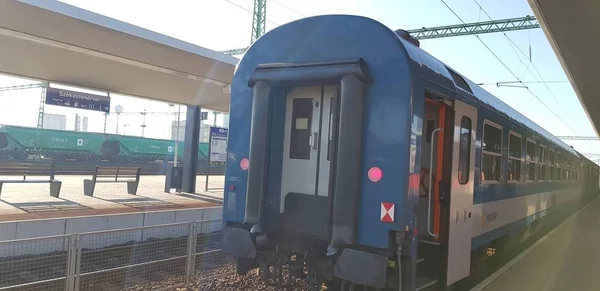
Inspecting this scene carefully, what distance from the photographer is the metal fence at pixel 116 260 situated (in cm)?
591

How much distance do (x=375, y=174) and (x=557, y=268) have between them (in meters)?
6.31

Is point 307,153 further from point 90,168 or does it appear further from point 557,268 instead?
point 90,168

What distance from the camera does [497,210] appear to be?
750cm

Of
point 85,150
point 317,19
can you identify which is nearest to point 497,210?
point 317,19

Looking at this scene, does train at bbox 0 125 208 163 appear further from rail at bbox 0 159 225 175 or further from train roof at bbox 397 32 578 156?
train roof at bbox 397 32 578 156

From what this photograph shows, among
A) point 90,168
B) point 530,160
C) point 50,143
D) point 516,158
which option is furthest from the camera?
point 50,143

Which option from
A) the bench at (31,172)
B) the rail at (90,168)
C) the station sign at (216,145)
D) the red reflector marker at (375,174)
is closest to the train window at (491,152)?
the red reflector marker at (375,174)

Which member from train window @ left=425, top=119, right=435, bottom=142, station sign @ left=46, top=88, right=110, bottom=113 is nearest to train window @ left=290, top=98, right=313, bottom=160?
train window @ left=425, top=119, right=435, bottom=142

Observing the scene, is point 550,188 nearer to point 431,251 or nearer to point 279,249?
point 431,251

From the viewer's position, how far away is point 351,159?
4484 millimetres

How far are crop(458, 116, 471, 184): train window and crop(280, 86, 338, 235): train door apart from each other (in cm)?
190

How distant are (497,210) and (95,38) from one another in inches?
373

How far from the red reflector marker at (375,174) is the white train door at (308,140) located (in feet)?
1.70

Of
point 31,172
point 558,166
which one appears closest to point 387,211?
Result: point 558,166
